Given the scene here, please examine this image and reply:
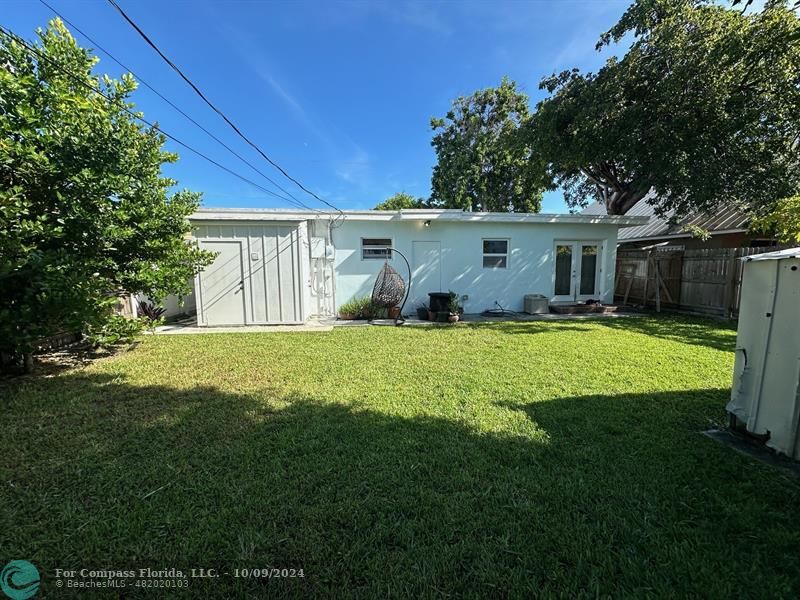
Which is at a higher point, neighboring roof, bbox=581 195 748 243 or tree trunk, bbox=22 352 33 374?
neighboring roof, bbox=581 195 748 243

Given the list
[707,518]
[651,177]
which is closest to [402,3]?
[651,177]

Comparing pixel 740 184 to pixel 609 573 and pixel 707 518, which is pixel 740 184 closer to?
pixel 707 518

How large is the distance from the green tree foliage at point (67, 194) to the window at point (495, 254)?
7.80m

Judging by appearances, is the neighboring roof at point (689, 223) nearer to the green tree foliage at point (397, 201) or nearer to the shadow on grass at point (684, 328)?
the shadow on grass at point (684, 328)

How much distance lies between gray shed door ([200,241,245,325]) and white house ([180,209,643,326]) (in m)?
0.02

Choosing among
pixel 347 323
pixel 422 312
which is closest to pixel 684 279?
pixel 422 312

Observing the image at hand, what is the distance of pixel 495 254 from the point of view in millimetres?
9938

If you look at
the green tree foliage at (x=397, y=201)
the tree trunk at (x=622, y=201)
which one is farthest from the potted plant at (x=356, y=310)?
the green tree foliage at (x=397, y=201)

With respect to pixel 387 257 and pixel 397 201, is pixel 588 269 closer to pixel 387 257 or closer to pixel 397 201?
pixel 387 257

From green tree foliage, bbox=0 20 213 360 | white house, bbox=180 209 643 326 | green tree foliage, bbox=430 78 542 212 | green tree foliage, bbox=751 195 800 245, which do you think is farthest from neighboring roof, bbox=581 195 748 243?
green tree foliage, bbox=0 20 213 360

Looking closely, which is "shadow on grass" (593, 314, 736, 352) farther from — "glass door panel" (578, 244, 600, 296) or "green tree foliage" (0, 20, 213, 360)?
"green tree foliage" (0, 20, 213, 360)

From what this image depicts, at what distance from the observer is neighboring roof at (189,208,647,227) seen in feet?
25.6

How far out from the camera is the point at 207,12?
227 inches

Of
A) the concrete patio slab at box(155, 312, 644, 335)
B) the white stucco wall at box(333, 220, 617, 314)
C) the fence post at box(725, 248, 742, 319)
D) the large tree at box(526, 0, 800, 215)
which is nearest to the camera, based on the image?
the large tree at box(526, 0, 800, 215)
